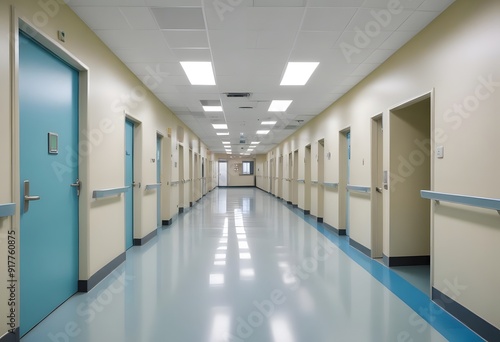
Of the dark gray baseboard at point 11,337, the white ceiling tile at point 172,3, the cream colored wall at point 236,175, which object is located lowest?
the dark gray baseboard at point 11,337

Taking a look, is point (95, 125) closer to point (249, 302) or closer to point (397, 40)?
point (249, 302)

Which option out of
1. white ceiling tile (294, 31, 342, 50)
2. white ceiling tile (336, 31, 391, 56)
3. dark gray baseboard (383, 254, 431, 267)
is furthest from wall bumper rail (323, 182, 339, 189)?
white ceiling tile (294, 31, 342, 50)

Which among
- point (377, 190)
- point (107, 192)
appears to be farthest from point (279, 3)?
point (377, 190)

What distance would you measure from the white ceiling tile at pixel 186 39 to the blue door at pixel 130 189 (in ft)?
6.00

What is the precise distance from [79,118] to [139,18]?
1.25 m

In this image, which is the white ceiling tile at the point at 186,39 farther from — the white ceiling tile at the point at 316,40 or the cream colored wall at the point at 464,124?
the cream colored wall at the point at 464,124

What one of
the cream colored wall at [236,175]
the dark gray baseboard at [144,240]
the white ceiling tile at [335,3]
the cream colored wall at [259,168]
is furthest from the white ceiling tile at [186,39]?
the cream colored wall at [236,175]

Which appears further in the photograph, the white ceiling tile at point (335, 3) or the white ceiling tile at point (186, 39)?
the white ceiling tile at point (186, 39)

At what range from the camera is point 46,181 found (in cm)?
247

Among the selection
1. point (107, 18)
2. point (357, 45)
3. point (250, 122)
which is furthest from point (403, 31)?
point (250, 122)

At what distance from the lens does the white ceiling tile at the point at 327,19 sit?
110 inches

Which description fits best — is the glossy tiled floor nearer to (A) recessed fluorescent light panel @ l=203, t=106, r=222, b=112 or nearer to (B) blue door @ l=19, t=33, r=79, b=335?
(B) blue door @ l=19, t=33, r=79, b=335

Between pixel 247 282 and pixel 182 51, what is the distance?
10.0 ft

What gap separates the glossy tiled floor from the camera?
2193 millimetres
